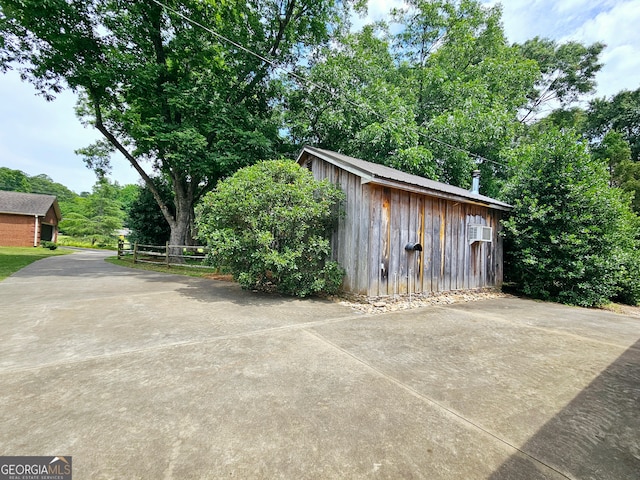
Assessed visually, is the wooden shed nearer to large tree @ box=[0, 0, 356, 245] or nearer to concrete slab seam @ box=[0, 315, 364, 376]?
concrete slab seam @ box=[0, 315, 364, 376]

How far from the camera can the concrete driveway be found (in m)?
1.53

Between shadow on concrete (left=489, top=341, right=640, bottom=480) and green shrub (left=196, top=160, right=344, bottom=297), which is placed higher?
green shrub (left=196, top=160, right=344, bottom=297)

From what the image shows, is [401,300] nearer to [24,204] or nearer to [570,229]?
[570,229]

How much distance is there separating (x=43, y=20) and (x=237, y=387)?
1494 centimetres

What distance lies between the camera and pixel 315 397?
2.17 metres

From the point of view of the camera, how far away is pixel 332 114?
1230 cm

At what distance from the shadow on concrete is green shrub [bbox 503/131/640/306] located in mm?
5217

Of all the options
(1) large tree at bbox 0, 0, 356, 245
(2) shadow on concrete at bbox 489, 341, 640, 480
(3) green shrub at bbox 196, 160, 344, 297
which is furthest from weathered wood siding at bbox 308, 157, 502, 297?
(1) large tree at bbox 0, 0, 356, 245

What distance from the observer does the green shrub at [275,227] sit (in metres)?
5.56

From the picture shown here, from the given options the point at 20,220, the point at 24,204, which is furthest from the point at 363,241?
the point at 24,204

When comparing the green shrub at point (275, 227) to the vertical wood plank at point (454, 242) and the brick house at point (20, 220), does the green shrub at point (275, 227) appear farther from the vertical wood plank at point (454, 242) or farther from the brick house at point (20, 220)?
the brick house at point (20, 220)

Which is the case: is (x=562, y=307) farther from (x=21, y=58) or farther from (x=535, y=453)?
(x=21, y=58)

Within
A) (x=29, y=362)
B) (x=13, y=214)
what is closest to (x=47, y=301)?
(x=29, y=362)

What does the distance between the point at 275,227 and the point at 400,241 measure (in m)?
2.75
